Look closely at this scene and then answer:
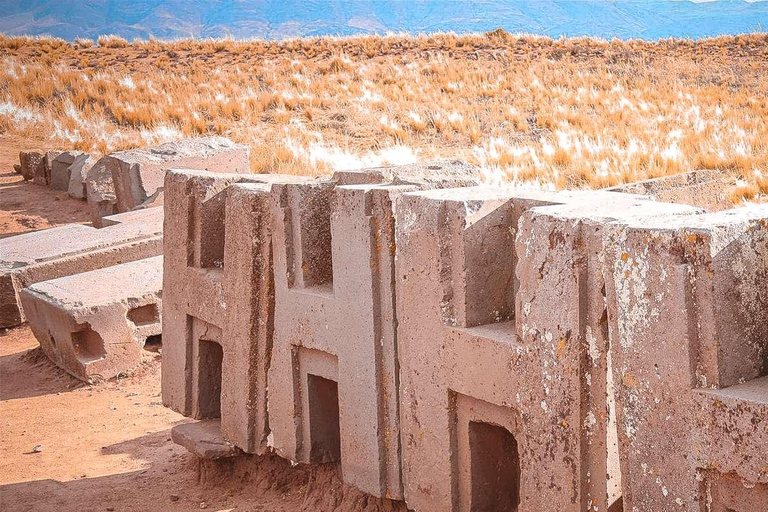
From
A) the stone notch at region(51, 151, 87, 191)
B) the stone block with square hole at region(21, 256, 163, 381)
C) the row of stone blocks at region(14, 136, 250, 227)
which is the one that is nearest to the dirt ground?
the stone block with square hole at region(21, 256, 163, 381)

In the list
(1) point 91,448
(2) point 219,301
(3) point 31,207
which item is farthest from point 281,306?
(3) point 31,207

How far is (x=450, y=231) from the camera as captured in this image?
3.73m

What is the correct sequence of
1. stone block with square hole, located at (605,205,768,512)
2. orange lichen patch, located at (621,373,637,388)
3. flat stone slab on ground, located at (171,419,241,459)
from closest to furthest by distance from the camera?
stone block with square hole, located at (605,205,768,512)
orange lichen patch, located at (621,373,637,388)
flat stone slab on ground, located at (171,419,241,459)

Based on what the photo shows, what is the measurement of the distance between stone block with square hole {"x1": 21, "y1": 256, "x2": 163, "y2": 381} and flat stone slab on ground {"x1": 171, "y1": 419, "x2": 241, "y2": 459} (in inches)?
101

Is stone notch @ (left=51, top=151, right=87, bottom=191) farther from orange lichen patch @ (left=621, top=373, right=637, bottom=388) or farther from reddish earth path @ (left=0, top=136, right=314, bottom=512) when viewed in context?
orange lichen patch @ (left=621, top=373, right=637, bottom=388)

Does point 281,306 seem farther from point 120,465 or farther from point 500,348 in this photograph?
point 120,465

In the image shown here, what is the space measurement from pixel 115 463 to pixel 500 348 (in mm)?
3684

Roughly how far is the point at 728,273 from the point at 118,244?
7.76 m

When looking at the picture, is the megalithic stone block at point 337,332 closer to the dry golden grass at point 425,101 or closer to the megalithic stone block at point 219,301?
the megalithic stone block at point 219,301

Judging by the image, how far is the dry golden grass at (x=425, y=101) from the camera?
15281 mm

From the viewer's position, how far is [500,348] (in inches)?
141

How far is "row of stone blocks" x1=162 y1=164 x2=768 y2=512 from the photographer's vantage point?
280 centimetres

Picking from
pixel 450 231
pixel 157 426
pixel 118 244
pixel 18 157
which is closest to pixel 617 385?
pixel 450 231

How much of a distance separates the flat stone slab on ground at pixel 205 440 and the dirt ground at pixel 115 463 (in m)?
0.22
